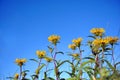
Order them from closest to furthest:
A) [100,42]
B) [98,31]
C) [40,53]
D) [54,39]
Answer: [100,42]
[98,31]
[54,39]
[40,53]

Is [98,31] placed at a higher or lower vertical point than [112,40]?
higher

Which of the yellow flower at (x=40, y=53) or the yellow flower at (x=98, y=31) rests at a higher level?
the yellow flower at (x=98, y=31)

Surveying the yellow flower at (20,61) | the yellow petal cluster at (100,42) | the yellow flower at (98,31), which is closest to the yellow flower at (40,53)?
the yellow flower at (20,61)

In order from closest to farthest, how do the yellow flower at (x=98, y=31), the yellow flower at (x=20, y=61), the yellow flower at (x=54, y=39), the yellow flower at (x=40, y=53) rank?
1. the yellow flower at (x=98, y=31)
2. the yellow flower at (x=54, y=39)
3. the yellow flower at (x=40, y=53)
4. the yellow flower at (x=20, y=61)

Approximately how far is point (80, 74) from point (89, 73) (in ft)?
0.97

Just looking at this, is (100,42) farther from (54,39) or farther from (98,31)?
(54,39)

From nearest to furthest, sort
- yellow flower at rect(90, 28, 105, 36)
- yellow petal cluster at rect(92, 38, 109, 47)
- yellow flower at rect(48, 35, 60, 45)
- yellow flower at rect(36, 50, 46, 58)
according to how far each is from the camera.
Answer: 1. yellow petal cluster at rect(92, 38, 109, 47)
2. yellow flower at rect(90, 28, 105, 36)
3. yellow flower at rect(48, 35, 60, 45)
4. yellow flower at rect(36, 50, 46, 58)

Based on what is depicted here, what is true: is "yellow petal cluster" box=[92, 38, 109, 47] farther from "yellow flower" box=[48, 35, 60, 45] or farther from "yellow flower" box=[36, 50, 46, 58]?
"yellow flower" box=[36, 50, 46, 58]

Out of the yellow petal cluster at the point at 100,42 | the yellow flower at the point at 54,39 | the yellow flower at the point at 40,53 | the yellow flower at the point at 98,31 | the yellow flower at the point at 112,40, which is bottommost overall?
the yellow petal cluster at the point at 100,42

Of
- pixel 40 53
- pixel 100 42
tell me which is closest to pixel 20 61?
pixel 40 53

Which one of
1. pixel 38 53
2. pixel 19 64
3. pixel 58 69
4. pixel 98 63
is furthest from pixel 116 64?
pixel 19 64

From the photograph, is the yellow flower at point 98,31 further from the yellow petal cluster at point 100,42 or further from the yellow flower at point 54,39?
the yellow flower at point 54,39

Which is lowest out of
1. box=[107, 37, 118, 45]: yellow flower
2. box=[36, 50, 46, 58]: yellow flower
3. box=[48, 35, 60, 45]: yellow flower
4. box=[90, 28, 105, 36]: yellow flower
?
box=[107, 37, 118, 45]: yellow flower

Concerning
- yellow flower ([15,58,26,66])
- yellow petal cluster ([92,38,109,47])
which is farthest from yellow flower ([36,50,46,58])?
yellow petal cluster ([92,38,109,47])
